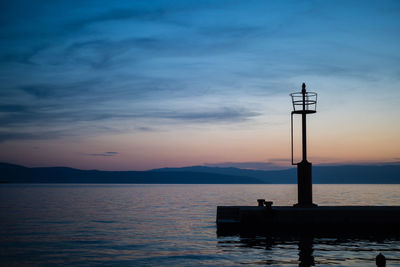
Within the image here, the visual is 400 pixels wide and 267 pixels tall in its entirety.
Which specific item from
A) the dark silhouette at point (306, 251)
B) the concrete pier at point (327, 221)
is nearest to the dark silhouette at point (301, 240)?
the dark silhouette at point (306, 251)

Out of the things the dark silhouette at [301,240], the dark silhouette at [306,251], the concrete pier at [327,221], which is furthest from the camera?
the concrete pier at [327,221]

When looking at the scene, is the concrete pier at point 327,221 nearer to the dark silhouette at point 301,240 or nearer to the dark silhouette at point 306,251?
the dark silhouette at point 301,240

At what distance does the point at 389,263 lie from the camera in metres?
19.5

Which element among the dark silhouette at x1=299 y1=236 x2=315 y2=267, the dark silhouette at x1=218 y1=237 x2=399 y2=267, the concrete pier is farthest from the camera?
the concrete pier

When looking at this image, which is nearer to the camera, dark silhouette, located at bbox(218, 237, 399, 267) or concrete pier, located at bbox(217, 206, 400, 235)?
dark silhouette, located at bbox(218, 237, 399, 267)

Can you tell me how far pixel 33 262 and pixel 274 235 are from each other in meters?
15.8

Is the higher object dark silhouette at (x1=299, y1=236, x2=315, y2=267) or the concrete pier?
the concrete pier

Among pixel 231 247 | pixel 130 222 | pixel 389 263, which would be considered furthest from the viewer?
pixel 130 222

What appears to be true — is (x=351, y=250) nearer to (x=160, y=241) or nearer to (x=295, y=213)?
(x=295, y=213)

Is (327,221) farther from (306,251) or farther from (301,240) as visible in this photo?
(306,251)

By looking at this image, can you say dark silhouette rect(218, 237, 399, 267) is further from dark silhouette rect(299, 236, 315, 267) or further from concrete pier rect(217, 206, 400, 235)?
concrete pier rect(217, 206, 400, 235)

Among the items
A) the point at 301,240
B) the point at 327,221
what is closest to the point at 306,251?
the point at 301,240

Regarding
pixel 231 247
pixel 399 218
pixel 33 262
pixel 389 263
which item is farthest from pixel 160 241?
pixel 399 218

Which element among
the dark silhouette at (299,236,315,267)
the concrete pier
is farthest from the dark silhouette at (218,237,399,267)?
the concrete pier
